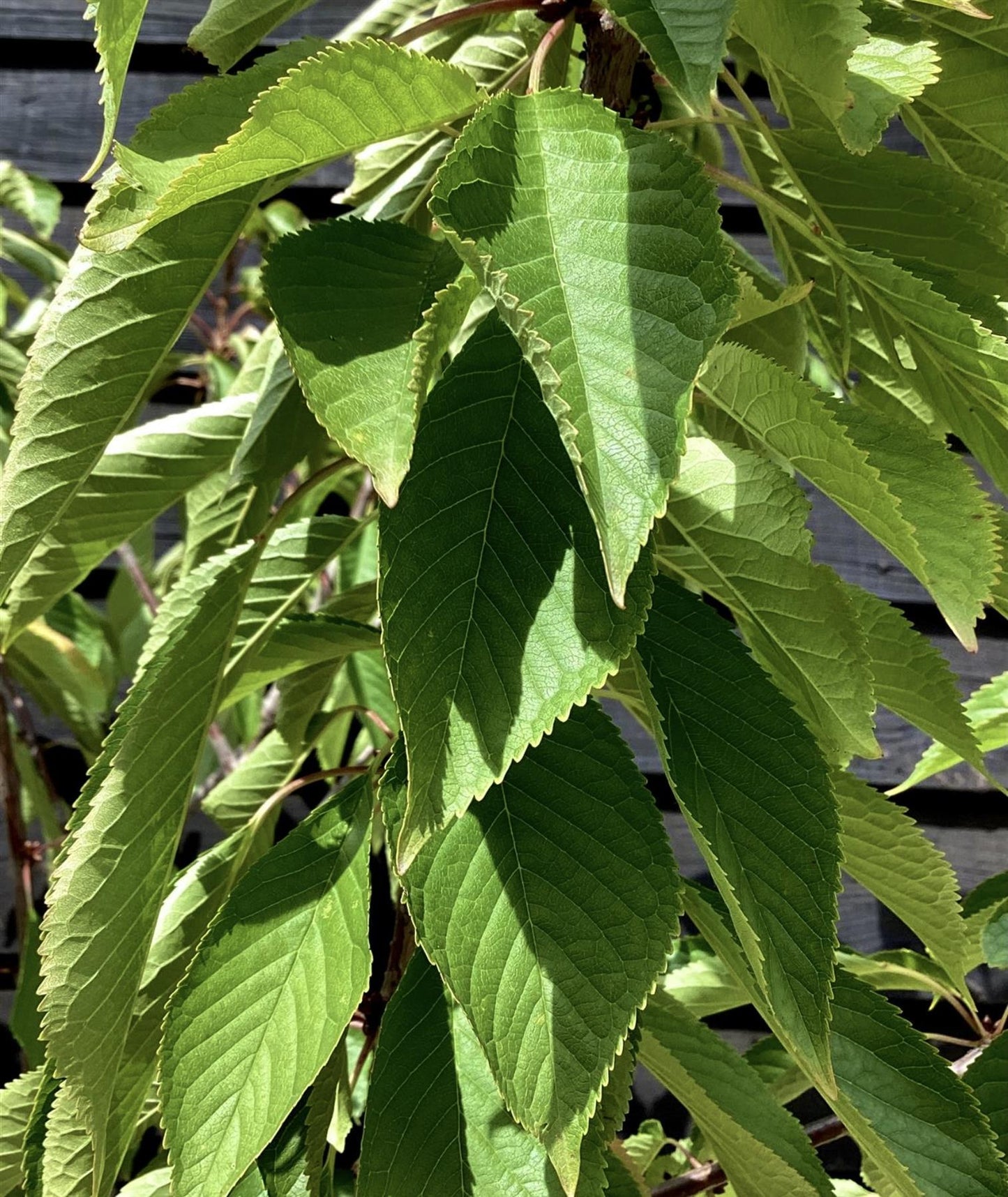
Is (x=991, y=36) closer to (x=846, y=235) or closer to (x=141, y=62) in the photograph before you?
(x=846, y=235)

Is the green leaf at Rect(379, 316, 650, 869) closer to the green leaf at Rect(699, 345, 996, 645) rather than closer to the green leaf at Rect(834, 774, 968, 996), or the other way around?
the green leaf at Rect(699, 345, 996, 645)

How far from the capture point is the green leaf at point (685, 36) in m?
0.23

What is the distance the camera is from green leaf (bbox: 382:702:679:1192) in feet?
0.87

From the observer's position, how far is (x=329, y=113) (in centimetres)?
26

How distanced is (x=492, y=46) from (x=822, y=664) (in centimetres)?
31

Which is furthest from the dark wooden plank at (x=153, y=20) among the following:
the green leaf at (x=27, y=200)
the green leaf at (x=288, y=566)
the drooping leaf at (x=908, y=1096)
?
the drooping leaf at (x=908, y=1096)

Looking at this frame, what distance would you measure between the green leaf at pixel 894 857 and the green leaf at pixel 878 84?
22cm

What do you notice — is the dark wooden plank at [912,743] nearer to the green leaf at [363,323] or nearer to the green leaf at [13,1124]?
the green leaf at [13,1124]

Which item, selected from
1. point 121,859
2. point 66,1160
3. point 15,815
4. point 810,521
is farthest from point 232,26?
point 810,521

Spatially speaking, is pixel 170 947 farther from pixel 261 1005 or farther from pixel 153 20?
pixel 153 20

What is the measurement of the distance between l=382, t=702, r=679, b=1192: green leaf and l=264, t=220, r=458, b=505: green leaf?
86 millimetres

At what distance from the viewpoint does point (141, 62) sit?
3.73 feet

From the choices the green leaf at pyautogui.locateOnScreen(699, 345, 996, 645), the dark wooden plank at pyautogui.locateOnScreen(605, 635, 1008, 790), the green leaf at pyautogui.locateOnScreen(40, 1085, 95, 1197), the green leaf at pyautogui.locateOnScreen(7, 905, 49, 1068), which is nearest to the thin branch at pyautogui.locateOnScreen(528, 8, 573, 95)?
the green leaf at pyautogui.locateOnScreen(699, 345, 996, 645)

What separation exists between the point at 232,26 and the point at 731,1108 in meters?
0.44
